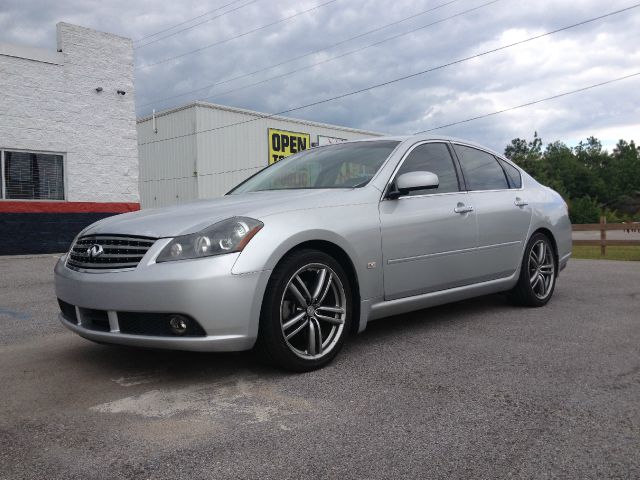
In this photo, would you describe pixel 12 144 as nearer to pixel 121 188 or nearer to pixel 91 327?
pixel 121 188

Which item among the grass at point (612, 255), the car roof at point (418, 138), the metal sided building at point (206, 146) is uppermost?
the metal sided building at point (206, 146)

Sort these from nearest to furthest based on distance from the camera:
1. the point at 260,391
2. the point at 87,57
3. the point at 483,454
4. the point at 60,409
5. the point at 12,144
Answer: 1. the point at 483,454
2. the point at 60,409
3. the point at 260,391
4. the point at 12,144
5. the point at 87,57

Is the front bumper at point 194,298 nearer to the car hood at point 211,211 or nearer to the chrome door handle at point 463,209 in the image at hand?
the car hood at point 211,211

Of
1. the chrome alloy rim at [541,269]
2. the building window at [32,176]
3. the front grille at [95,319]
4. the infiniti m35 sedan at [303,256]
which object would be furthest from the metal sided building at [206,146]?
the front grille at [95,319]

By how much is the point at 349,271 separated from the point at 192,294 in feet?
3.74

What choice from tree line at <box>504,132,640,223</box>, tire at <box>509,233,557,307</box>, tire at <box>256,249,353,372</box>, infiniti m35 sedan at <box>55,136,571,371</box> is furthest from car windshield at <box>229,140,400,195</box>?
tree line at <box>504,132,640,223</box>

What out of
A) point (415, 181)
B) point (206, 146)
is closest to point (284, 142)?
point (206, 146)

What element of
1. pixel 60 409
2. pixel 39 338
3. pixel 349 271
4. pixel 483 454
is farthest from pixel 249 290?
pixel 39 338

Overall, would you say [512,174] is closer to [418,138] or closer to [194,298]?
[418,138]

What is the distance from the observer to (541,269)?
561 centimetres

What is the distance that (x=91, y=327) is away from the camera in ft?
11.2

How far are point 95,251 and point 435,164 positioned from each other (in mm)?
2688

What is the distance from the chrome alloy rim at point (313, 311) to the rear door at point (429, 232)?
49 centimetres

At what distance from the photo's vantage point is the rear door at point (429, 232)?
13.3 ft
